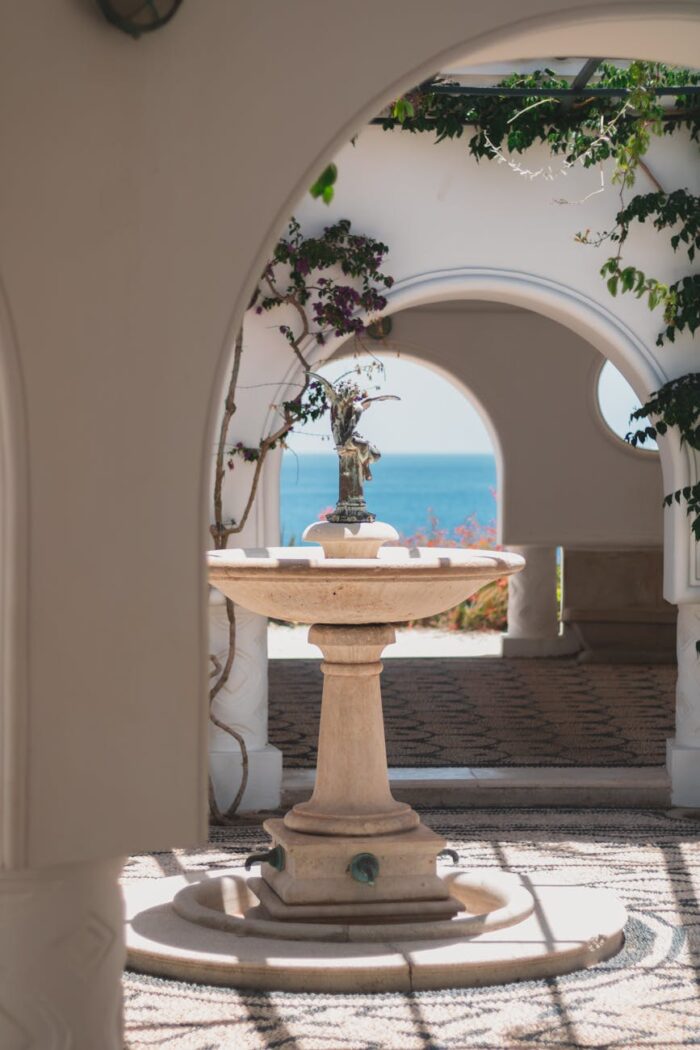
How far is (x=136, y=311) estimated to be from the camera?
2703mm

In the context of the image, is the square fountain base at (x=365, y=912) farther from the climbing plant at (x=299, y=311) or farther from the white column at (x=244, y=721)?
the white column at (x=244, y=721)

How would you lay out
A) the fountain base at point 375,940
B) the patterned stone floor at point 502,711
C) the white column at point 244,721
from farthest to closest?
the patterned stone floor at point 502,711
the white column at point 244,721
the fountain base at point 375,940

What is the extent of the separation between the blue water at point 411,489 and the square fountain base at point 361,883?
48.1 metres

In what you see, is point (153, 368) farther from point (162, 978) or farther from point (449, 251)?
point (449, 251)

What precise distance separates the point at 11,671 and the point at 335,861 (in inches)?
101

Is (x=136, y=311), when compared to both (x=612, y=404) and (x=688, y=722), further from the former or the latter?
(x=612, y=404)

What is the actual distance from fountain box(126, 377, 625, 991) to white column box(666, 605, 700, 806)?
212 cm

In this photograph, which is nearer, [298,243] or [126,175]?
[126,175]

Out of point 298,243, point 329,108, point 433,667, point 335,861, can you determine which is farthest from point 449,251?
point 433,667

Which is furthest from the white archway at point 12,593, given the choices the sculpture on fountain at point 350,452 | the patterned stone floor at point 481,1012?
the sculpture on fountain at point 350,452

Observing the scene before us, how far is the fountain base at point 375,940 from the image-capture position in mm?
4406

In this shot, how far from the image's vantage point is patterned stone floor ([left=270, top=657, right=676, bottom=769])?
8180mm

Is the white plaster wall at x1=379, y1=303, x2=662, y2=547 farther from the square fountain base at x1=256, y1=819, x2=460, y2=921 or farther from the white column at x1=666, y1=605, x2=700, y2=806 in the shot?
the square fountain base at x1=256, y1=819, x2=460, y2=921

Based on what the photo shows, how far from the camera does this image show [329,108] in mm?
2777
